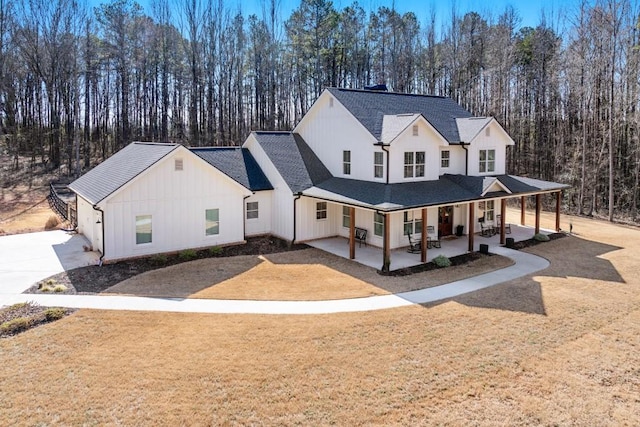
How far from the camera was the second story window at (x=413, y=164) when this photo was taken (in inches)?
784

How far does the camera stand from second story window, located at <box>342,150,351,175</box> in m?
21.5

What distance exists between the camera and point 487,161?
23.2 meters

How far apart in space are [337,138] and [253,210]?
5.50 m

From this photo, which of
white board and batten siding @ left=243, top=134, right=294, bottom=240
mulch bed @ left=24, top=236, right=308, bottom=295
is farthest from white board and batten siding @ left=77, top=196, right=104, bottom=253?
white board and batten siding @ left=243, top=134, right=294, bottom=240

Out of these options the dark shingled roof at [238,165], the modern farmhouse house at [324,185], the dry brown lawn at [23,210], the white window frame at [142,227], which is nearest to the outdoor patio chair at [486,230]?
the modern farmhouse house at [324,185]

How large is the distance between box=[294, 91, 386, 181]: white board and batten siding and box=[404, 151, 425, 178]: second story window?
1.37m

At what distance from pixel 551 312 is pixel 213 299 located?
970 centimetres

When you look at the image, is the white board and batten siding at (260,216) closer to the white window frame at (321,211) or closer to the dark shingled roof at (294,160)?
the dark shingled roof at (294,160)

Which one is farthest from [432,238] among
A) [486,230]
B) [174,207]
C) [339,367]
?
[339,367]

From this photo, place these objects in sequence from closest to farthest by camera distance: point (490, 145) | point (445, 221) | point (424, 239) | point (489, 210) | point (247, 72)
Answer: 1. point (424, 239)
2. point (445, 221)
3. point (490, 145)
4. point (489, 210)
5. point (247, 72)

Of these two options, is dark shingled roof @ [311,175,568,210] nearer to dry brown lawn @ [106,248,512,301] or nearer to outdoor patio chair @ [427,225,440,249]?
outdoor patio chair @ [427,225,440,249]

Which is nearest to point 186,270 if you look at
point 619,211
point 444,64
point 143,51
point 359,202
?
point 359,202

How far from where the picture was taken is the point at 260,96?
4541 cm

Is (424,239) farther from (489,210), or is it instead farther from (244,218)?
(244,218)
